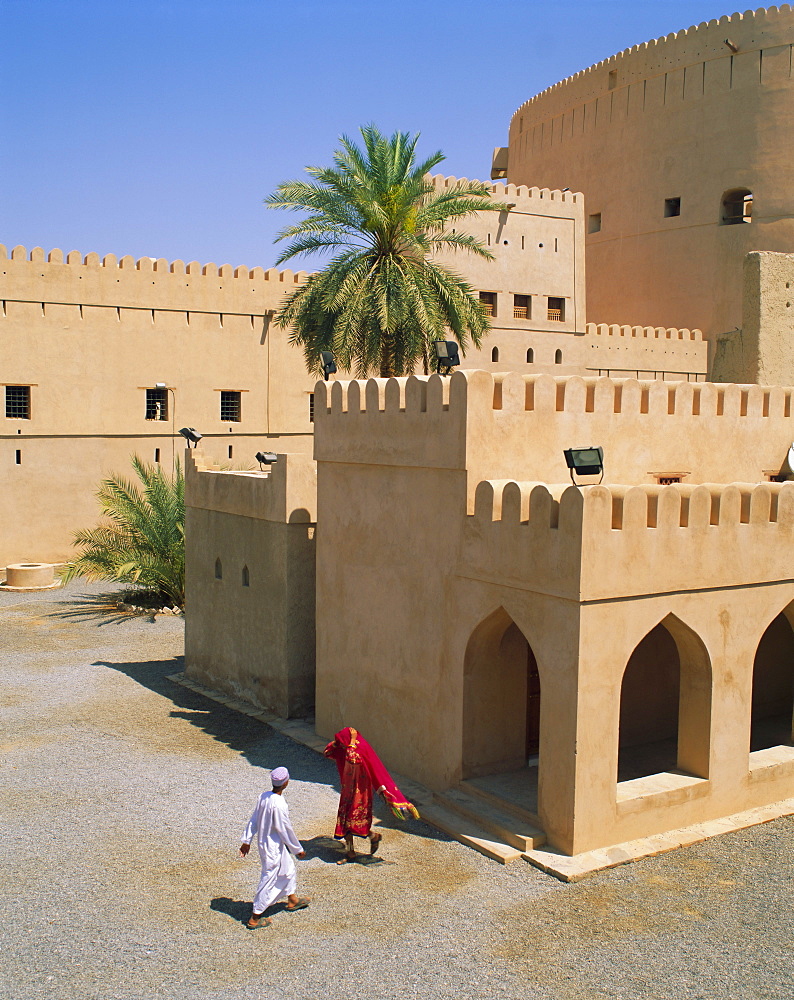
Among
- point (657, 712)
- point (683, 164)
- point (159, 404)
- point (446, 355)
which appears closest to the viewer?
point (446, 355)

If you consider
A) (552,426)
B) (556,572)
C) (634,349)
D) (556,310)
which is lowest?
(556,572)

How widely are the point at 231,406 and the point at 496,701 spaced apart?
16.0 m

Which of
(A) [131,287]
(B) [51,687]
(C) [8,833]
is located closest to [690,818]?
(C) [8,833]

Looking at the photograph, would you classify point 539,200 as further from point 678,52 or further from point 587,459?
point 587,459

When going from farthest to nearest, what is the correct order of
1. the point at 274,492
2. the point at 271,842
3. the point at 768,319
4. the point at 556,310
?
1. the point at 556,310
2. the point at 768,319
3. the point at 274,492
4. the point at 271,842

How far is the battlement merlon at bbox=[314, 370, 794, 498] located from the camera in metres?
8.53

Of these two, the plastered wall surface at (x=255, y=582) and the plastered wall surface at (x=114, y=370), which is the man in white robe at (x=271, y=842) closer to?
the plastered wall surface at (x=255, y=582)

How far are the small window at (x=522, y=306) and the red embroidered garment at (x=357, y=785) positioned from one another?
18.7m

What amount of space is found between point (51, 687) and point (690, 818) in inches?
333

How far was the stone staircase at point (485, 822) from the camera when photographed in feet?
24.8

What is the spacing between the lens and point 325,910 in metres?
6.80

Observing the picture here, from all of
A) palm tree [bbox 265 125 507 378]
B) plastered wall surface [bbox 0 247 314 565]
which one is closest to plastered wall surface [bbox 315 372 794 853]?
palm tree [bbox 265 125 507 378]

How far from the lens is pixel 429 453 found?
8.87m

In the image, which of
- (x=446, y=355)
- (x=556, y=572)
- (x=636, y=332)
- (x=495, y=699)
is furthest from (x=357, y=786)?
(x=636, y=332)
